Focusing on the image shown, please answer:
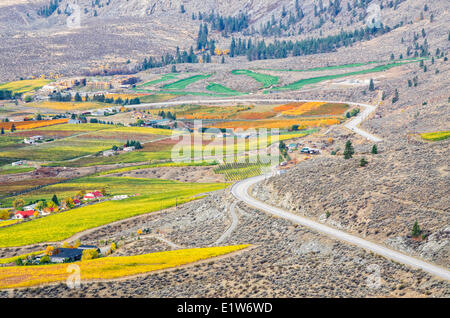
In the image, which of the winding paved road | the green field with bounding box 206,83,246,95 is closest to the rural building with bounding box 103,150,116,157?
the winding paved road

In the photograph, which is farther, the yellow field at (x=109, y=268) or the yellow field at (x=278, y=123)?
the yellow field at (x=278, y=123)

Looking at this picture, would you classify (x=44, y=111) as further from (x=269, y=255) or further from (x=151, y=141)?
(x=269, y=255)

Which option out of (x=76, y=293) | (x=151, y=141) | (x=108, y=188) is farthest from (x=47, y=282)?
(x=151, y=141)

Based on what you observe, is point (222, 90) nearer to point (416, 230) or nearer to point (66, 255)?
point (66, 255)

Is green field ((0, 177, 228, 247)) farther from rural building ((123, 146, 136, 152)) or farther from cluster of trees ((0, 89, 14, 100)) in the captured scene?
cluster of trees ((0, 89, 14, 100))

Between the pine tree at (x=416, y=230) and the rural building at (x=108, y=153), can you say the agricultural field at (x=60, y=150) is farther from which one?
the pine tree at (x=416, y=230)

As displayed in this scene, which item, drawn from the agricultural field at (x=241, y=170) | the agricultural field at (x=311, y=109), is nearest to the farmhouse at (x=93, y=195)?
the agricultural field at (x=241, y=170)

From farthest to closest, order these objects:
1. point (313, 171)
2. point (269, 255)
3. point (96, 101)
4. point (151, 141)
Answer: point (96, 101)
point (151, 141)
point (313, 171)
point (269, 255)
